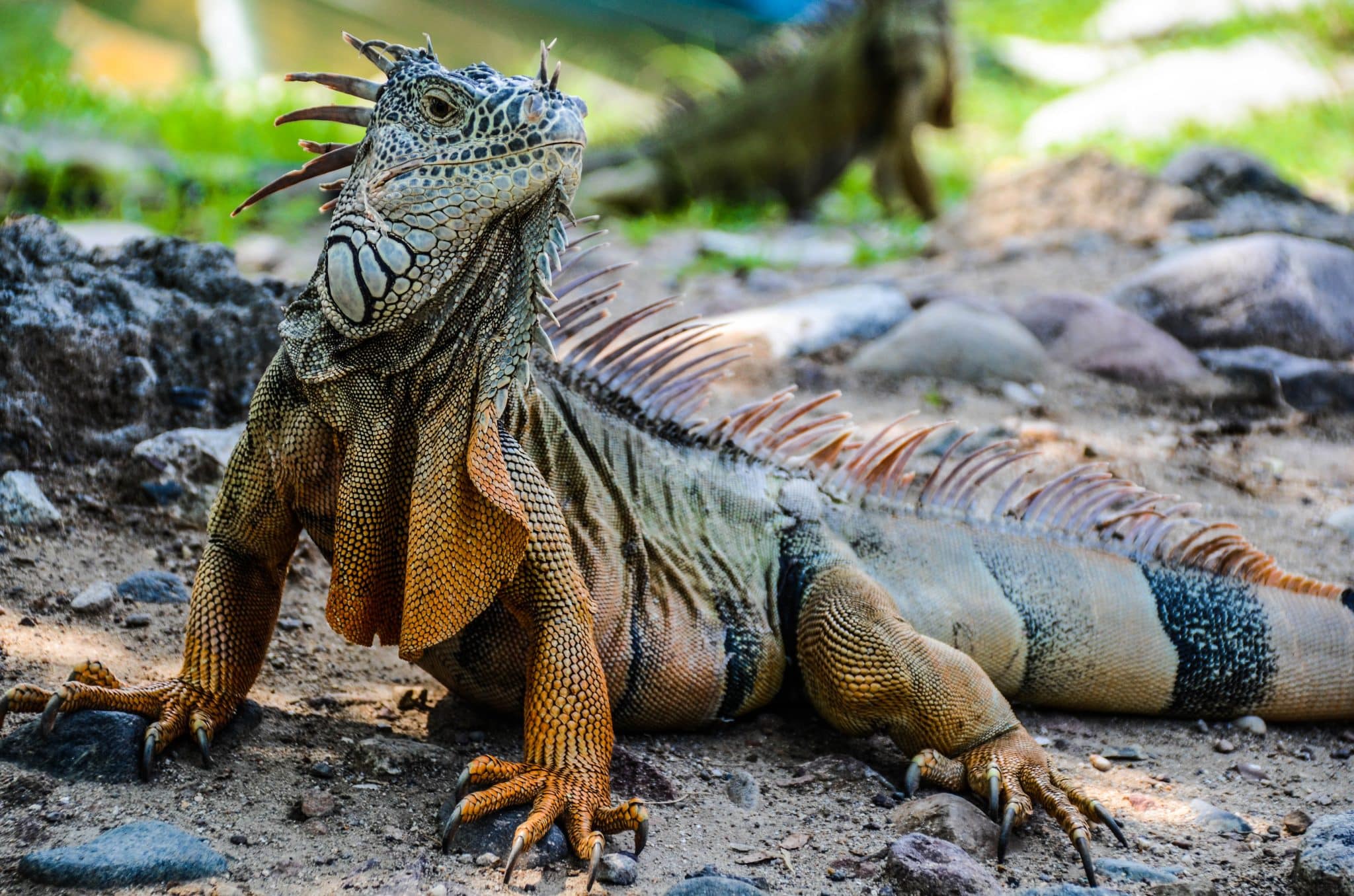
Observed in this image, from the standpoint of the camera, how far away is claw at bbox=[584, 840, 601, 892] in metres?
2.63

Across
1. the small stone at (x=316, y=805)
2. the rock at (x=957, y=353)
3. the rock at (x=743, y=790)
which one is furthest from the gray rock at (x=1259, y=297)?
the small stone at (x=316, y=805)

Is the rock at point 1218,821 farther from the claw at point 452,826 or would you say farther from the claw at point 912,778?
the claw at point 452,826

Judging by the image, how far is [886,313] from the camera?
661 cm

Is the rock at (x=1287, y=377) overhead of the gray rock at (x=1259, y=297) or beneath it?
beneath

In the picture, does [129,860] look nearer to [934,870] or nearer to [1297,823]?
[934,870]

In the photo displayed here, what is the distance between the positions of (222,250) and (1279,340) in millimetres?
5107

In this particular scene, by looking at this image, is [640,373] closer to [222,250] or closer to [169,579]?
[169,579]

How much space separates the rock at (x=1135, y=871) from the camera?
9.51 ft

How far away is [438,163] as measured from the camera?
2723 millimetres

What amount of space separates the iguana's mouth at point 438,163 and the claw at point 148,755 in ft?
4.53

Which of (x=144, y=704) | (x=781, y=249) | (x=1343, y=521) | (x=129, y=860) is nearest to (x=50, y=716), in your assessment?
(x=144, y=704)

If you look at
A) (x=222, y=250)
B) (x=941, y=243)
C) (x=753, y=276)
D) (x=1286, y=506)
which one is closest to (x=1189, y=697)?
(x=1286, y=506)

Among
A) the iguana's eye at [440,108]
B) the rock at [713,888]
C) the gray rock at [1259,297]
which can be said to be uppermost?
the gray rock at [1259,297]

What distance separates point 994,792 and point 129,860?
206 cm
